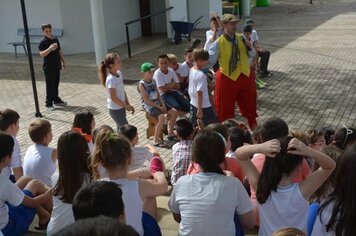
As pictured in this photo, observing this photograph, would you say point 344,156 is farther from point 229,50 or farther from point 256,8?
→ point 256,8

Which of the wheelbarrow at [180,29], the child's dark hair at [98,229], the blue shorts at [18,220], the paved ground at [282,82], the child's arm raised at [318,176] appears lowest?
the paved ground at [282,82]

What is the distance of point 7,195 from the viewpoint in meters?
4.39

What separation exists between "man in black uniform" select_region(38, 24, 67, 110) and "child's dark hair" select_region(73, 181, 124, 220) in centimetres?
787

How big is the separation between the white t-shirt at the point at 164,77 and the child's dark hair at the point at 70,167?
4037 millimetres

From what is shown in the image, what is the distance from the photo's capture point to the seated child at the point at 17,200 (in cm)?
440

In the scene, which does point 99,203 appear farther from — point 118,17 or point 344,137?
point 118,17

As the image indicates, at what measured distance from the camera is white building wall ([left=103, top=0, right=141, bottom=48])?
17.6 metres

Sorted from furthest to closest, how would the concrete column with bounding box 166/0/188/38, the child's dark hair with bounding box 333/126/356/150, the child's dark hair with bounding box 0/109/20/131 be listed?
the concrete column with bounding box 166/0/188/38 < the child's dark hair with bounding box 0/109/20/131 < the child's dark hair with bounding box 333/126/356/150

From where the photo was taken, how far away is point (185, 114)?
8.50 metres

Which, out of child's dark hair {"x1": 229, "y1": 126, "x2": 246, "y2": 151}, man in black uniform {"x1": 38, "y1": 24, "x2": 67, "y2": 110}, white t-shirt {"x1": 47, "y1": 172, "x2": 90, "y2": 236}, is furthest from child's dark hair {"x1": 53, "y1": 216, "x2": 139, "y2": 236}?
man in black uniform {"x1": 38, "y1": 24, "x2": 67, "y2": 110}

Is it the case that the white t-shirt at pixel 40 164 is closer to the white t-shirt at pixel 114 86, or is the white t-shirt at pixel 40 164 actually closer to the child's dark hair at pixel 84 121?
the child's dark hair at pixel 84 121

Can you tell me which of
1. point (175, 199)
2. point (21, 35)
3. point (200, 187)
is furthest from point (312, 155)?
point (21, 35)

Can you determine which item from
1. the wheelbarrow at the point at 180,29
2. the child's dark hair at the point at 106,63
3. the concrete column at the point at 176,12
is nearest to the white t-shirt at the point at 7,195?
the child's dark hair at the point at 106,63

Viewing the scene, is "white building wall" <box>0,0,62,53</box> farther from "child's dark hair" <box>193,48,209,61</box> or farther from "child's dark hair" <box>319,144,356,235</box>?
"child's dark hair" <box>319,144,356,235</box>
